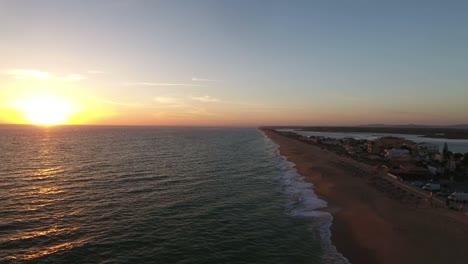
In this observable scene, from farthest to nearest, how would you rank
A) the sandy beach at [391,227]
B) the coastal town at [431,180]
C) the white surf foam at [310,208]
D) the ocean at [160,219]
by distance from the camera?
1. the coastal town at [431,180]
2. the white surf foam at [310,208]
3. the sandy beach at [391,227]
4. the ocean at [160,219]

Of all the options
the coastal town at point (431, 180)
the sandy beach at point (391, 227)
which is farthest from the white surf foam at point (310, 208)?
the coastal town at point (431, 180)

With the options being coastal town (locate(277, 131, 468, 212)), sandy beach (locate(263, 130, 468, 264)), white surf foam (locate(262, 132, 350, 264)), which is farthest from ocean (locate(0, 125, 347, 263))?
coastal town (locate(277, 131, 468, 212))

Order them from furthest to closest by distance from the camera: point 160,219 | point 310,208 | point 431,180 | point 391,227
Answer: point 431,180 → point 310,208 → point 160,219 → point 391,227

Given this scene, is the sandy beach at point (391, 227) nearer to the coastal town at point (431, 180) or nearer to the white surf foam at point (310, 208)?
the white surf foam at point (310, 208)

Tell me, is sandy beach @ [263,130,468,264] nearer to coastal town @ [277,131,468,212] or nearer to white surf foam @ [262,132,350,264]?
white surf foam @ [262,132,350,264]

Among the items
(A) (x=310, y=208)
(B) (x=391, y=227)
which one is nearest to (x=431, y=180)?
(A) (x=310, y=208)

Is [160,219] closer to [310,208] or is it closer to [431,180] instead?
[310,208]

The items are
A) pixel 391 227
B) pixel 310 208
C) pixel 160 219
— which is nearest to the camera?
pixel 391 227

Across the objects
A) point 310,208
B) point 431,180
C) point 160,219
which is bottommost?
point 310,208

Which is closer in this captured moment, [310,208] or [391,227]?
[391,227]
